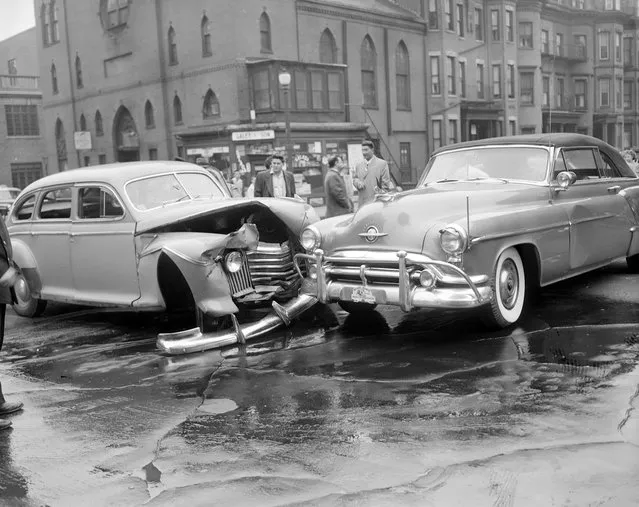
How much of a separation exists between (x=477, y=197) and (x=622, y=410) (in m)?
2.95

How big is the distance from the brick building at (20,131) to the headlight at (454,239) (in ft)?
135

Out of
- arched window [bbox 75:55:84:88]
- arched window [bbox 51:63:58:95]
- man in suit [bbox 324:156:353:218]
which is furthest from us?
arched window [bbox 51:63:58:95]

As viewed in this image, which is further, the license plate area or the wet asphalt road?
the license plate area

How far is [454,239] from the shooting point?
616 centimetres

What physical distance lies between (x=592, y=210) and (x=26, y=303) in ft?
21.7

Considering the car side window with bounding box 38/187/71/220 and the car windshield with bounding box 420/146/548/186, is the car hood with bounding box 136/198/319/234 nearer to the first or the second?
the car side window with bounding box 38/187/71/220

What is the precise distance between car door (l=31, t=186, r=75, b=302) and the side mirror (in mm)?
5190

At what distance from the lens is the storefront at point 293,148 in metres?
28.5

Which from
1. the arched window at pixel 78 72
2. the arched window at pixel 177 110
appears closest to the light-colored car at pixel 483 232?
the arched window at pixel 177 110

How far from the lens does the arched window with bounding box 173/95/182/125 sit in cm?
3225

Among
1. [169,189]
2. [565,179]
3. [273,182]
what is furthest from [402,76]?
[565,179]

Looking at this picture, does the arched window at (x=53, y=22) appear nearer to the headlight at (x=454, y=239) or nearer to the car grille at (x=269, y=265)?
the car grille at (x=269, y=265)

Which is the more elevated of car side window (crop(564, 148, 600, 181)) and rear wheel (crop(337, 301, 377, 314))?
car side window (crop(564, 148, 600, 181))

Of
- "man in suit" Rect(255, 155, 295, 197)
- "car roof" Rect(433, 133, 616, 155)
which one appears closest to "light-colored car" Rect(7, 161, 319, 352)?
"car roof" Rect(433, 133, 616, 155)
